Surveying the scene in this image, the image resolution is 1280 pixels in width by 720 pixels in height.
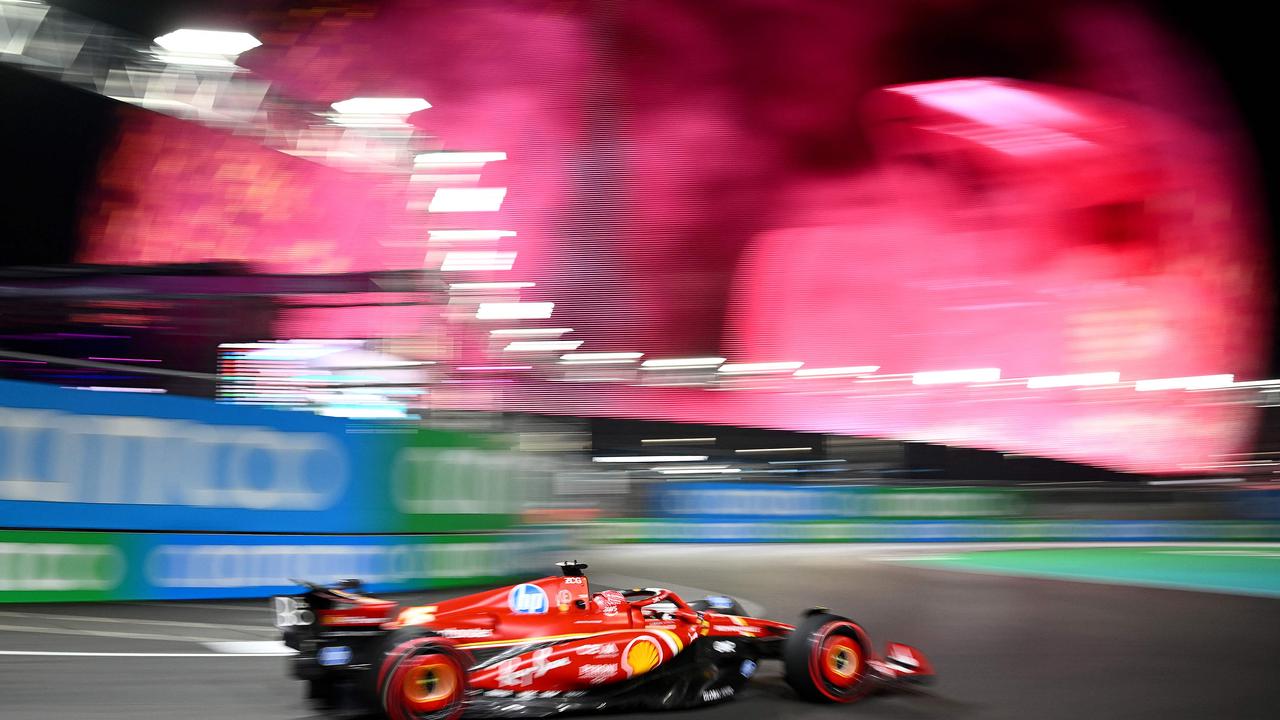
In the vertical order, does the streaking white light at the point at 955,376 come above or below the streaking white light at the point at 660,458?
above

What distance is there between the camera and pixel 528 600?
5652mm

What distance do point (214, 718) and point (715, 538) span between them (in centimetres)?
2011

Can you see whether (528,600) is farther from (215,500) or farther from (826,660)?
(215,500)

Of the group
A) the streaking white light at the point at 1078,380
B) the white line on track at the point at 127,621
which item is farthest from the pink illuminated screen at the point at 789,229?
the white line on track at the point at 127,621

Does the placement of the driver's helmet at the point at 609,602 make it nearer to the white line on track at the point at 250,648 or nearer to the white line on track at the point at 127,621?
the white line on track at the point at 250,648

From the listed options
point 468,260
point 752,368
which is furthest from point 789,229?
point 468,260

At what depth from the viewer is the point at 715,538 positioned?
24766mm

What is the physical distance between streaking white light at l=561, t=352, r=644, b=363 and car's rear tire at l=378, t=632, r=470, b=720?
79.8 ft

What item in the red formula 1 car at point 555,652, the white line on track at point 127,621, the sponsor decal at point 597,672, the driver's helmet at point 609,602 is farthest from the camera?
the white line on track at point 127,621

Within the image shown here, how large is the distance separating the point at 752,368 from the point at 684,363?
2844 mm

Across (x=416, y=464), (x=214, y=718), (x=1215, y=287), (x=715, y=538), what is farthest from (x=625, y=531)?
(x=1215, y=287)

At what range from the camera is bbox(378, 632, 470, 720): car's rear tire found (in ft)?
15.9

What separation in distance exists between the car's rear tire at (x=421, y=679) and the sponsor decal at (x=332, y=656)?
0.26 metres

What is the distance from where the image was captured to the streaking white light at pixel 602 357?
29453 millimetres
